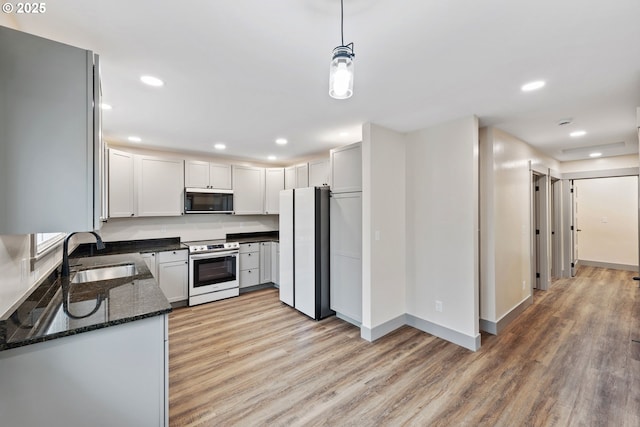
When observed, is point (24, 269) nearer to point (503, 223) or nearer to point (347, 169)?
point (347, 169)

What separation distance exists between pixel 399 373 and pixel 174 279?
3281mm

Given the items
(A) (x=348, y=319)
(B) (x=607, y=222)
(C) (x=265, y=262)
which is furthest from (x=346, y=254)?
(B) (x=607, y=222)

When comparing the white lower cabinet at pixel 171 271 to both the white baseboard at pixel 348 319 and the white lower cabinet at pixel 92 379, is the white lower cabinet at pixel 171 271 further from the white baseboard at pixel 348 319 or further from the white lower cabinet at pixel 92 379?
the white lower cabinet at pixel 92 379

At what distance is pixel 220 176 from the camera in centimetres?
469

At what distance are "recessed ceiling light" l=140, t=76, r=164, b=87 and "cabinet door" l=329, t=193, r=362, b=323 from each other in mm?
2222

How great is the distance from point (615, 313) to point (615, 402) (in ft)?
8.16

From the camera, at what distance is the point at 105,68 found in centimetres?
187

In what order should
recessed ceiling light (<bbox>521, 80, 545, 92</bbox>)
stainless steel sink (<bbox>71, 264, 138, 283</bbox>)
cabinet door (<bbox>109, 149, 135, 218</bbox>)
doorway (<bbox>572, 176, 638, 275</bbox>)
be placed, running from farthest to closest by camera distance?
1. doorway (<bbox>572, 176, 638, 275</bbox>)
2. cabinet door (<bbox>109, 149, 135, 218</bbox>)
3. stainless steel sink (<bbox>71, 264, 138, 283</bbox>)
4. recessed ceiling light (<bbox>521, 80, 545, 92</bbox>)

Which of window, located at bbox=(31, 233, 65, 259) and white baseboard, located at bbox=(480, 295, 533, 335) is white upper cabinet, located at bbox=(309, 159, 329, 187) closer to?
white baseboard, located at bbox=(480, 295, 533, 335)

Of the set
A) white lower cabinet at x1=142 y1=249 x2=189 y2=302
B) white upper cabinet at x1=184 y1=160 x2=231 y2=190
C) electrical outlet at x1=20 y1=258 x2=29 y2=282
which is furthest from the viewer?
white upper cabinet at x1=184 y1=160 x2=231 y2=190

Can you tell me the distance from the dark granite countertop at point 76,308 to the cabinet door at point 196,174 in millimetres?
2460

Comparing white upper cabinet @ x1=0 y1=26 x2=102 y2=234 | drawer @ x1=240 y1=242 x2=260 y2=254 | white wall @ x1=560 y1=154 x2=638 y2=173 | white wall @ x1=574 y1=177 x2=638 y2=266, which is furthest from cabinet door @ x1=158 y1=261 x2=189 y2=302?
white wall @ x1=574 y1=177 x2=638 y2=266

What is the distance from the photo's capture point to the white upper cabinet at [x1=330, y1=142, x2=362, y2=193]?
3.29 meters

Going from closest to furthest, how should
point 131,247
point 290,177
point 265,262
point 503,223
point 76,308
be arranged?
point 76,308 → point 503,223 → point 131,247 → point 265,262 → point 290,177
